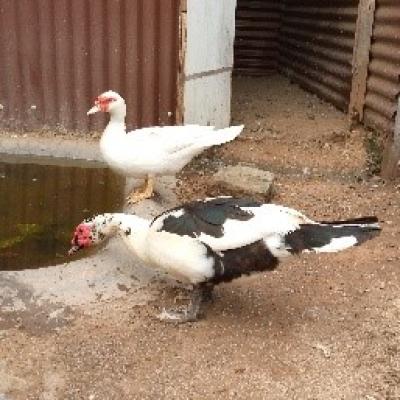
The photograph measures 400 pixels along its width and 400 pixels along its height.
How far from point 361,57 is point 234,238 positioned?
473cm

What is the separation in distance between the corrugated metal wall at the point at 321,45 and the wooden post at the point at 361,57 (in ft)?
2.07

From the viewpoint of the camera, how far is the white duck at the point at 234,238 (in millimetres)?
3492

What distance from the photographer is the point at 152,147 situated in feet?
16.3

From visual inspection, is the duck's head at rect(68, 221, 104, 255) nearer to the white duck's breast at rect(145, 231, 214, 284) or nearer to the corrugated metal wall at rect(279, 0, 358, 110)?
the white duck's breast at rect(145, 231, 214, 284)

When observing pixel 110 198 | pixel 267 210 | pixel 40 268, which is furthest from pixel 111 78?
pixel 267 210

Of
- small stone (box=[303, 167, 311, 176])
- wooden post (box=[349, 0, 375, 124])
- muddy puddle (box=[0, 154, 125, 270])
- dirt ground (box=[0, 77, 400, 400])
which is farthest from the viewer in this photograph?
wooden post (box=[349, 0, 375, 124])

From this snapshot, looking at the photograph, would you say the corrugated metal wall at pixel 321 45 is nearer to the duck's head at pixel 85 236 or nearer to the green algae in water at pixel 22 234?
the green algae in water at pixel 22 234

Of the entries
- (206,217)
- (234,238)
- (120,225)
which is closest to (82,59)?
(120,225)

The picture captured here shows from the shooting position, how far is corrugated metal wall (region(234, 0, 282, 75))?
12414mm

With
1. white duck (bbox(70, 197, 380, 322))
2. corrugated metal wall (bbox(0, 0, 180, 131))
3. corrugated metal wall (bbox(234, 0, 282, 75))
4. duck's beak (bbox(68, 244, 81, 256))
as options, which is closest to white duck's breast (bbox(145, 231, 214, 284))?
white duck (bbox(70, 197, 380, 322))

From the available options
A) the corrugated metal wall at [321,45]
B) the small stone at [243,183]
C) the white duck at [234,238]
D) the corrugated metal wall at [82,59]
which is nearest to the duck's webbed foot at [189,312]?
the white duck at [234,238]

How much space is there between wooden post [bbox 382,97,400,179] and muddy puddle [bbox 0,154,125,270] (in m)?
2.43

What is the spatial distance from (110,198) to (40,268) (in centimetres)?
141

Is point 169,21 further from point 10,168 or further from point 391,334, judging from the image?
point 391,334
